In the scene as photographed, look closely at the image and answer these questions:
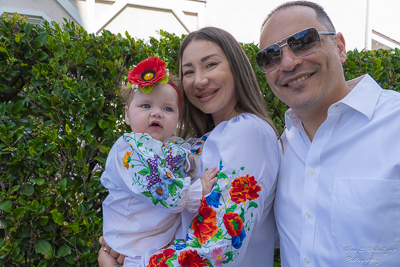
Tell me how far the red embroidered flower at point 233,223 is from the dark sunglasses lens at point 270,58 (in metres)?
0.79

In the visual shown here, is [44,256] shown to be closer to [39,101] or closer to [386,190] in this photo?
[39,101]

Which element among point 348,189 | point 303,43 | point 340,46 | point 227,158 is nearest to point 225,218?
point 227,158

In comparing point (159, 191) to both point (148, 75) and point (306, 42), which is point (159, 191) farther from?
point (306, 42)

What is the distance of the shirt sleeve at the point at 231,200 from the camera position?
1.56 metres

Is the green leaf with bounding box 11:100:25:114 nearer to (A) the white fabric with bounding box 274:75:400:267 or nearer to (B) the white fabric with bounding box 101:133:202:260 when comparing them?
(B) the white fabric with bounding box 101:133:202:260

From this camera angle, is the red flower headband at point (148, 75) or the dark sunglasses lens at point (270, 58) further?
the red flower headband at point (148, 75)

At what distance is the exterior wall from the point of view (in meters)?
6.08

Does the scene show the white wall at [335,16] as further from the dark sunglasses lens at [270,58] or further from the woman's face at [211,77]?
the dark sunglasses lens at [270,58]

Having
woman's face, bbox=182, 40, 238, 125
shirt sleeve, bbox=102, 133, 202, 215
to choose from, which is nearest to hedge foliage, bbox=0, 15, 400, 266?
shirt sleeve, bbox=102, 133, 202, 215

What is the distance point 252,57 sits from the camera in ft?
11.5

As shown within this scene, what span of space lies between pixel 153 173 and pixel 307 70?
91 cm

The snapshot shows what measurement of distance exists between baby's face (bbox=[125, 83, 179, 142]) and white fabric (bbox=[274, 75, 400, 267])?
736 millimetres

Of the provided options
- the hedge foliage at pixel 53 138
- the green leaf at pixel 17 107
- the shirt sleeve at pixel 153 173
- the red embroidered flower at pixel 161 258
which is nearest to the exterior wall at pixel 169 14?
the hedge foliage at pixel 53 138

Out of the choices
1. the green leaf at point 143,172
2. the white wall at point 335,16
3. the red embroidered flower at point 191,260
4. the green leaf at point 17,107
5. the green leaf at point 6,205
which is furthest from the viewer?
the white wall at point 335,16
